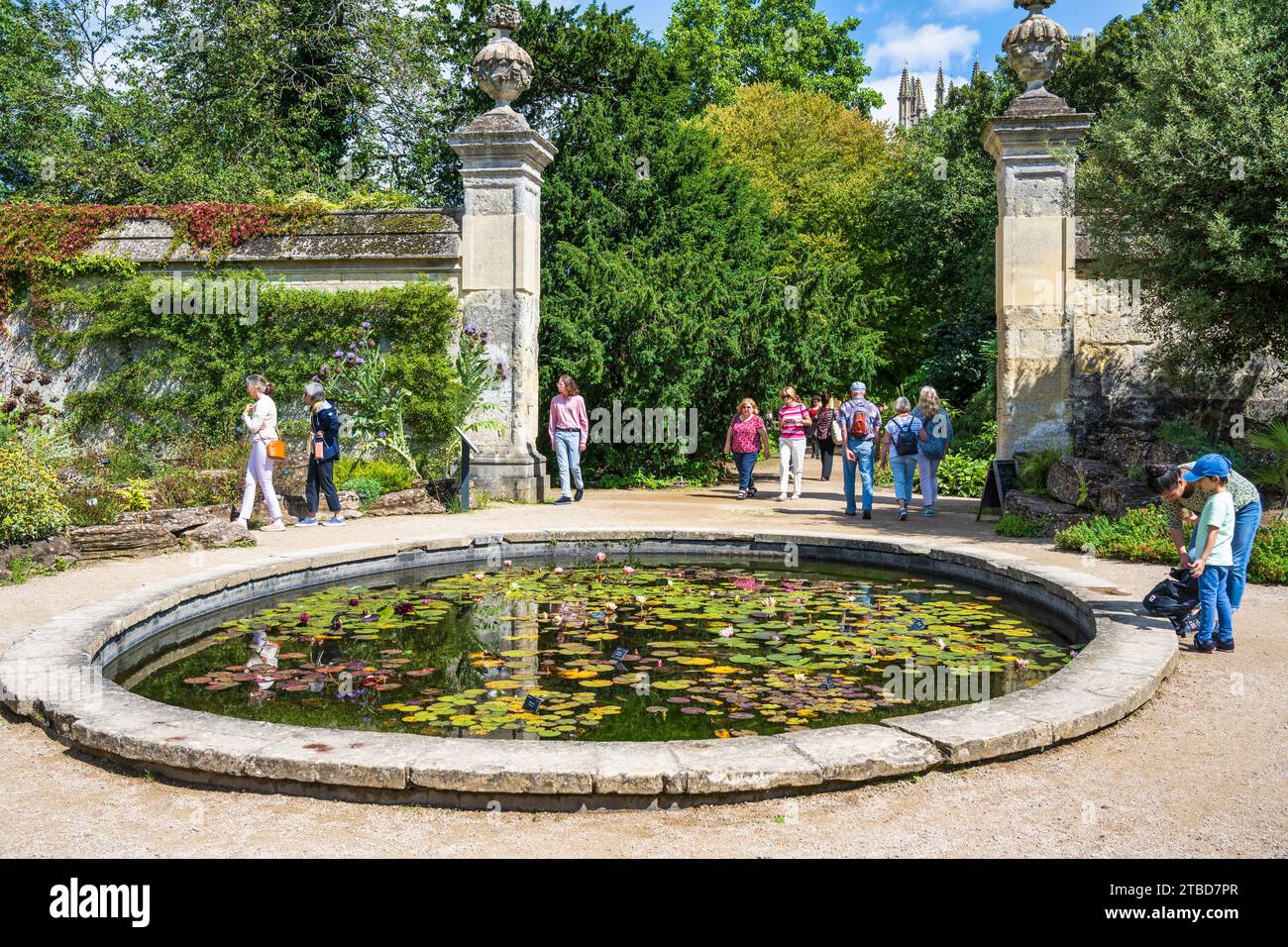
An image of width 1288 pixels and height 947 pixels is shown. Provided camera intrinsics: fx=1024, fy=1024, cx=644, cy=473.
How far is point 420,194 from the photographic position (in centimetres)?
2211

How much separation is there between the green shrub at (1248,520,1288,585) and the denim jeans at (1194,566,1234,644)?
208cm

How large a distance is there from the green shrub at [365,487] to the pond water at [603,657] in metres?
3.41

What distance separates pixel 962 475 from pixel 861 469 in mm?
4151

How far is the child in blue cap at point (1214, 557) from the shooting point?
5406 millimetres

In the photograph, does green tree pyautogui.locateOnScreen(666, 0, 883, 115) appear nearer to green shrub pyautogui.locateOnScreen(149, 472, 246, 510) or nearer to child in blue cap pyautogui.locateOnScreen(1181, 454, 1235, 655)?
green shrub pyautogui.locateOnScreen(149, 472, 246, 510)

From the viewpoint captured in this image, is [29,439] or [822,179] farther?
[822,179]

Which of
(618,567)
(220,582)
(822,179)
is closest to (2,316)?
(220,582)

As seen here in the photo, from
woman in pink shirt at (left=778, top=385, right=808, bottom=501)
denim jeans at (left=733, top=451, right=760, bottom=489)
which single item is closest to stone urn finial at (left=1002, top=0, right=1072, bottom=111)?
woman in pink shirt at (left=778, top=385, right=808, bottom=501)

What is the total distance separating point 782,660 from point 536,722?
1.61m

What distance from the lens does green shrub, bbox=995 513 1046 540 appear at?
982cm

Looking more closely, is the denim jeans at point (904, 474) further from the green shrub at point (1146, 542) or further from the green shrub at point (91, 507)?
the green shrub at point (91, 507)

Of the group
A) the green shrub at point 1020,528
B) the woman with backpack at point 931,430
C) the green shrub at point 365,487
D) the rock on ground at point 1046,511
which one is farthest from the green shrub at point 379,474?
the rock on ground at point 1046,511

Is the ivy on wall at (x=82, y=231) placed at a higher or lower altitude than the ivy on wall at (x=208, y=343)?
higher

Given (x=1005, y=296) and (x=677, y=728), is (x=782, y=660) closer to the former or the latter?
(x=677, y=728)
